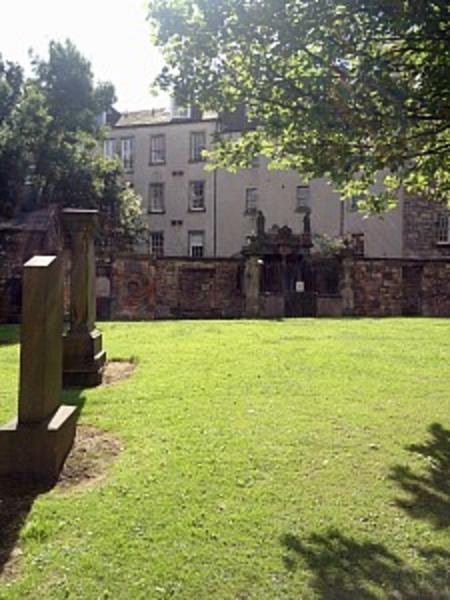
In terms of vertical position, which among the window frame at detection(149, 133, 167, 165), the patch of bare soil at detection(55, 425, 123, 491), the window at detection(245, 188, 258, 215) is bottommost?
the patch of bare soil at detection(55, 425, 123, 491)

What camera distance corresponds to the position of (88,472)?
17.9ft

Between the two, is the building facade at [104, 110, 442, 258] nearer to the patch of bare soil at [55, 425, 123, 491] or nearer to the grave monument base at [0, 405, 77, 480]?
the patch of bare soil at [55, 425, 123, 491]

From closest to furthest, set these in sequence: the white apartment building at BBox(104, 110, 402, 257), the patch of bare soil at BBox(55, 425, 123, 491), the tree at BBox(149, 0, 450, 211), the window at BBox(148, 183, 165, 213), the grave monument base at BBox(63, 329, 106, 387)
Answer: the patch of bare soil at BBox(55, 425, 123, 491), the tree at BBox(149, 0, 450, 211), the grave monument base at BBox(63, 329, 106, 387), the white apartment building at BBox(104, 110, 402, 257), the window at BBox(148, 183, 165, 213)

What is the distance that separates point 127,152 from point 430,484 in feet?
137

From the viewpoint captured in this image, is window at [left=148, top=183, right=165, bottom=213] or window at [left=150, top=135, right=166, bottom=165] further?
window at [left=148, top=183, right=165, bottom=213]

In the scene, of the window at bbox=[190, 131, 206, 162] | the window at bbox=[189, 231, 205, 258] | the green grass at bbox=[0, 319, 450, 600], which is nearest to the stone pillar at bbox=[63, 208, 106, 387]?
the green grass at bbox=[0, 319, 450, 600]

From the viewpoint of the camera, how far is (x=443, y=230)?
36.3 m

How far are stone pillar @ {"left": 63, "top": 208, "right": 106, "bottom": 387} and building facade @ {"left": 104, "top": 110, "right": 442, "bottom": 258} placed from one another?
28.0m

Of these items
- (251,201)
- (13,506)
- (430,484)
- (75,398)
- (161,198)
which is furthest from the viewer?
(161,198)

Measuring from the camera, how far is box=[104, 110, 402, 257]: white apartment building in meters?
37.4

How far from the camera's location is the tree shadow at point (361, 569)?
139 inches

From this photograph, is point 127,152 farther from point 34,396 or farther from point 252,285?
point 34,396

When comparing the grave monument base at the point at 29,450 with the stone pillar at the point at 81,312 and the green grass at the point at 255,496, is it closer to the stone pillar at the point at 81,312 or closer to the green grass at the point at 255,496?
the green grass at the point at 255,496

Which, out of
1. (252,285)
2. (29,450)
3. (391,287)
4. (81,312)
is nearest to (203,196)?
(252,285)
